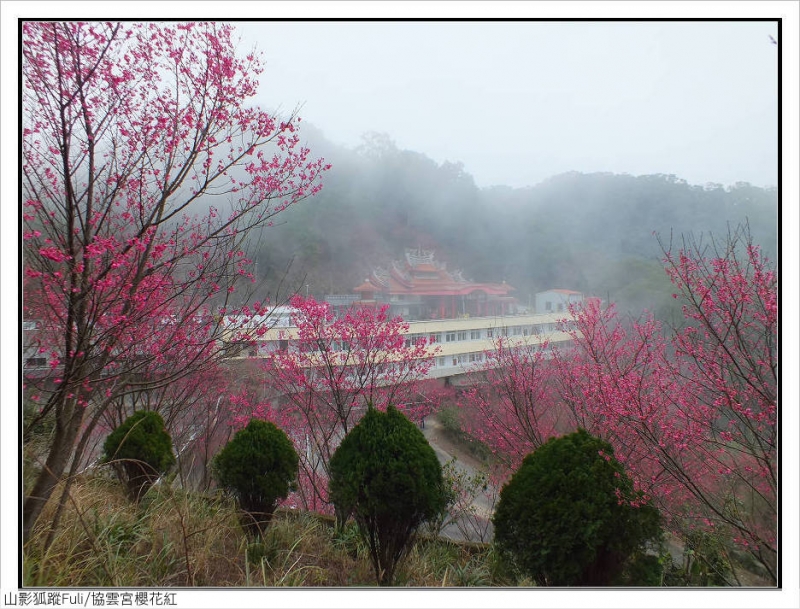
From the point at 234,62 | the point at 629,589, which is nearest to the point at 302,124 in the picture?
the point at 234,62

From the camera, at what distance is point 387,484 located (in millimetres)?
1461

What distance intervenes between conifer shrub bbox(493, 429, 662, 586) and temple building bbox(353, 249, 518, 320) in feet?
3.02

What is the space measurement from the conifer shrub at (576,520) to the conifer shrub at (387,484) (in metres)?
0.26

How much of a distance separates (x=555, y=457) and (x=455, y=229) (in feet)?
3.97

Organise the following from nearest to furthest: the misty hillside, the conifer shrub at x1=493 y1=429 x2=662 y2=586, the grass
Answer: the conifer shrub at x1=493 y1=429 x2=662 y2=586, the grass, the misty hillside

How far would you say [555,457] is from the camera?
54.4 inches

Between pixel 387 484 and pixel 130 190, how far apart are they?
4.66 ft

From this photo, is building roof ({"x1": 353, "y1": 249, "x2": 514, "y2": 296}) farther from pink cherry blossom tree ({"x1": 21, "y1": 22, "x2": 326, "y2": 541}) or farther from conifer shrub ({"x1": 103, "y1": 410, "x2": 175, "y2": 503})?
conifer shrub ({"x1": 103, "y1": 410, "x2": 175, "y2": 503})

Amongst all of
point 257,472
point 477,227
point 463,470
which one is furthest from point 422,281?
point 257,472

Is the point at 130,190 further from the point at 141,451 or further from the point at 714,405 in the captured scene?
the point at 714,405

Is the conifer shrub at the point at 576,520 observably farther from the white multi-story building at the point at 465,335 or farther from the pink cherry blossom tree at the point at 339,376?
the pink cherry blossom tree at the point at 339,376

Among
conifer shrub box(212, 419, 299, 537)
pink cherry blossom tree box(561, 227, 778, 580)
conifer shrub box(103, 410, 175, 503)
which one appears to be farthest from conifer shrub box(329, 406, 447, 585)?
conifer shrub box(103, 410, 175, 503)

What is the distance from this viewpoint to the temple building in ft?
7.13

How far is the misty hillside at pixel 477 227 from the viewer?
2016 millimetres
